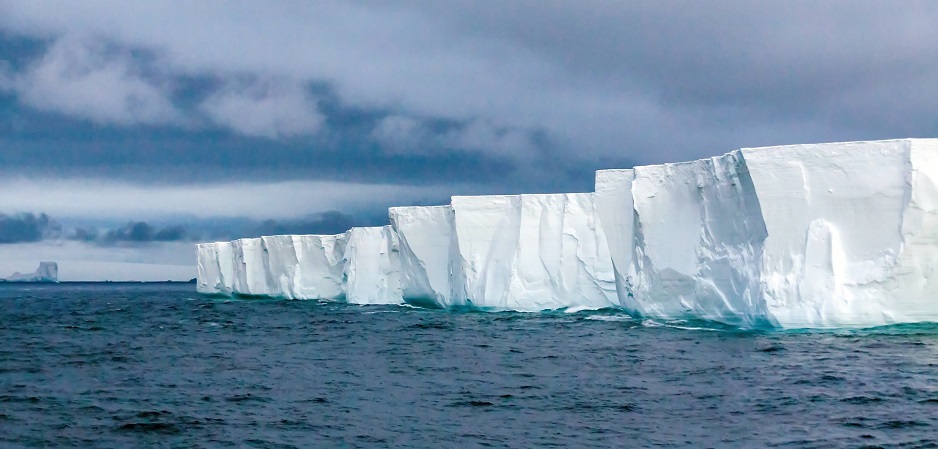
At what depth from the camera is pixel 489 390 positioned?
11.6 meters

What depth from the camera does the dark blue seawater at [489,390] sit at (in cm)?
890

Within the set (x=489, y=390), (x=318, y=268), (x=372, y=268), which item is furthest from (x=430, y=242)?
(x=489, y=390)

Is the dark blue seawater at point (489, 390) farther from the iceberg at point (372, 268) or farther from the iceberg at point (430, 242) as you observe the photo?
the iceberg at point (372, 268)

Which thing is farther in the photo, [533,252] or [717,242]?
[533,252]

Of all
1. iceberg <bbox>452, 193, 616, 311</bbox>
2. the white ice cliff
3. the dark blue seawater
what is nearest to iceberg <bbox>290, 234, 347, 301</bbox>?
the white ice cliff

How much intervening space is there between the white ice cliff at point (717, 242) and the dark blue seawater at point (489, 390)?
2.50ft

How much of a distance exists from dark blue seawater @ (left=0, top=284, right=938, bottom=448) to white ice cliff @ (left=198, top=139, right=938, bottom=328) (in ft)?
2.50

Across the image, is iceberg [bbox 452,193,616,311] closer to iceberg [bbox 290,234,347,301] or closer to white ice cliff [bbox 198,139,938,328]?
white ice cliff [bbox 198,139,938,328]

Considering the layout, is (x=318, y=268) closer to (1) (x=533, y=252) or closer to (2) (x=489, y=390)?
(1) (x=533, y=252)

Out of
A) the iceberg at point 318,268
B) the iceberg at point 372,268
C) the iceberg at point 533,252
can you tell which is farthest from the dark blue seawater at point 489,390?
the iceberg at point 318,268

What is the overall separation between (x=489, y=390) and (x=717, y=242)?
8.15 meters

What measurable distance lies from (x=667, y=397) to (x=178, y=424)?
5476mm

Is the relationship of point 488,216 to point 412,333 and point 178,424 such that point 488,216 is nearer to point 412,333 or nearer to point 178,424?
point 412,333

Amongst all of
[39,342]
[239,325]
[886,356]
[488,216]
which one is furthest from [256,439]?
[488,216]
